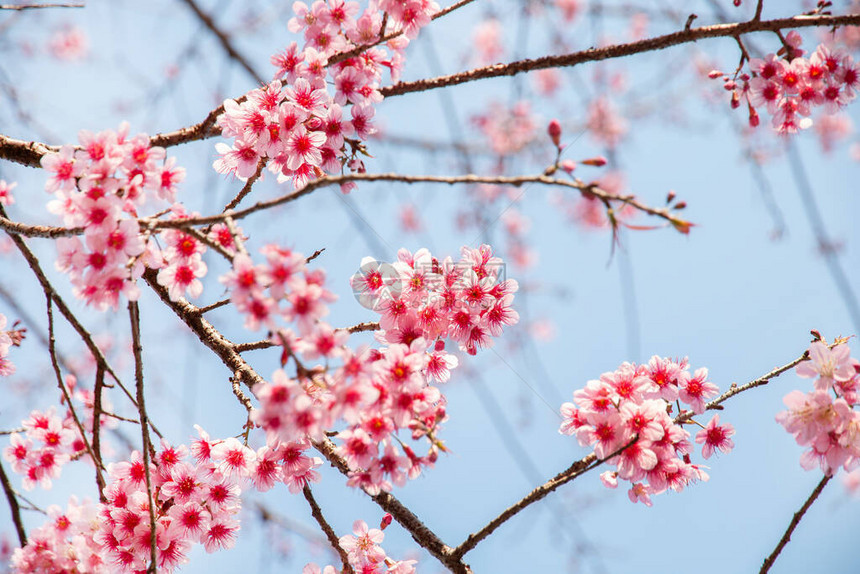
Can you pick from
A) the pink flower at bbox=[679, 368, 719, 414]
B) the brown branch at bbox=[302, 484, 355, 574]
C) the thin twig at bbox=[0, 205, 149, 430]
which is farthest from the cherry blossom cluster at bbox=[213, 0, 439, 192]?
the pink flower at bbox=[679, 368, 719, 414]

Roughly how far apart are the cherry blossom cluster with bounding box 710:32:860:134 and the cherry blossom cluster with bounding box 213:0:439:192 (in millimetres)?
1533

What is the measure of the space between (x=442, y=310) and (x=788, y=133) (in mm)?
2014

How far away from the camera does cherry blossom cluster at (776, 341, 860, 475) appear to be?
178cm

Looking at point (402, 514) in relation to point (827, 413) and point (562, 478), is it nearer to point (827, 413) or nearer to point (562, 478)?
point (562, 478)

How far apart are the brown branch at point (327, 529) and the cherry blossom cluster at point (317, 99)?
1218 mm

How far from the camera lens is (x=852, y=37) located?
342 inches

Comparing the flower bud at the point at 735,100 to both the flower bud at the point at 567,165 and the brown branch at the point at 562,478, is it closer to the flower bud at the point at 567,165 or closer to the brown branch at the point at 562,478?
the brown branch at the point at 562,478

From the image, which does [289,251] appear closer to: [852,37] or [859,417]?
[859,417]

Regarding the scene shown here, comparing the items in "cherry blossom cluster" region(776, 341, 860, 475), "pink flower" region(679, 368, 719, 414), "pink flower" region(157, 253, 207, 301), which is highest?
"pink flower" region(157, 253, 207, 301)

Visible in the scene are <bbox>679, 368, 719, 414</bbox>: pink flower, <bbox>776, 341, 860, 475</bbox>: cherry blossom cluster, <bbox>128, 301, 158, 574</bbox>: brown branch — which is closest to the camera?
<bbox>128, 301, 158, 574</bbox>: brown branch

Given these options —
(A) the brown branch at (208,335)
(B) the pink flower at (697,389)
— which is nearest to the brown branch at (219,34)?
(A) the brown branch at (208,335)

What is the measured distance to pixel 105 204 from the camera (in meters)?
1.54

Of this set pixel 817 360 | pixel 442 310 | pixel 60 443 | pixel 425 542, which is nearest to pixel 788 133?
pixel 817 360

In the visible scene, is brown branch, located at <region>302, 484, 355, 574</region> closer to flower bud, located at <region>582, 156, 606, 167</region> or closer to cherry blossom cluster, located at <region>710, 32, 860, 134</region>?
flower bud, located at <region>582, 156, 606, 167</region>
